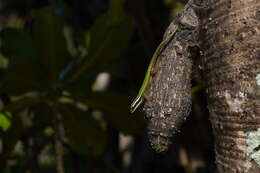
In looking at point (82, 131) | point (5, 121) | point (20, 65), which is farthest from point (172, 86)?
point (82, 131)

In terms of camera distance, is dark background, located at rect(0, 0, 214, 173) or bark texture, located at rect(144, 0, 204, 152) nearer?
bark texture, located at rect(144, 0, 204, 152)

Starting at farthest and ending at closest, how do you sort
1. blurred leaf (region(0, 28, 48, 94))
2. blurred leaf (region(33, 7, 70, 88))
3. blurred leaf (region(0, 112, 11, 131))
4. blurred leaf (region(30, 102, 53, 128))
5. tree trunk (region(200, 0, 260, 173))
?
blurred leaf (region(30, 102, 53, 128)), blurred leaf (region(33, 7, 70, 88)), blurred leaf (region(0, 28, 48, 94)), blurred leaf (region(0, 112, 11, 131)), tree trunk (region(200, 0, 260, 173))

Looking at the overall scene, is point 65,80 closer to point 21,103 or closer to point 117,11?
point 21,103

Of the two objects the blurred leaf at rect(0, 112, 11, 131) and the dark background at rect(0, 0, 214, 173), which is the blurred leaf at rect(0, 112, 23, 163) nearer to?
the dark background at rect(0, 0, 214, 173)

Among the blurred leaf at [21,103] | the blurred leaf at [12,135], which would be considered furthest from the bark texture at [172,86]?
the blurred leaf at [12,135]

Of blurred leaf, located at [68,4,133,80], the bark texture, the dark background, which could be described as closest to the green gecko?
the bark texture

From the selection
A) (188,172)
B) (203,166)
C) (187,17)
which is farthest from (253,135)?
(203,166)

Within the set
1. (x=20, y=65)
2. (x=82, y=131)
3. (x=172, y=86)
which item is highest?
(x=172, y=86)
